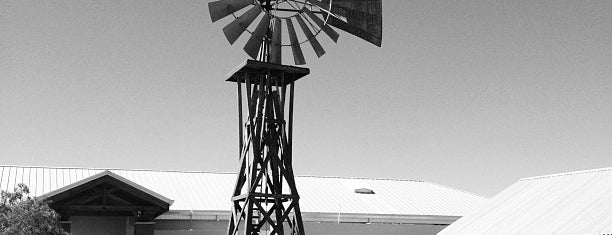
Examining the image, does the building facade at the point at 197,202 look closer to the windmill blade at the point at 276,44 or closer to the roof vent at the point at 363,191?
the roof vent at the point at 363,191

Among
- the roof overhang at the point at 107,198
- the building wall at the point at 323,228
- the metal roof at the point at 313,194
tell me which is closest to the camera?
the roof overhang at the point at 107,198

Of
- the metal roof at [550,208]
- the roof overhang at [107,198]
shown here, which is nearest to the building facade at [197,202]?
the roof overhang at [107,198]

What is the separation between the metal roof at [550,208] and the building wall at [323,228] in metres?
5.32

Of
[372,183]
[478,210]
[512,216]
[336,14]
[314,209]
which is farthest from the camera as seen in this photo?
[372,183]

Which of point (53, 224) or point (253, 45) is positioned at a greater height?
point (253, 45)

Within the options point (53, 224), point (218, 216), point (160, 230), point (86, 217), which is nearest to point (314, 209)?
point (218, 216)

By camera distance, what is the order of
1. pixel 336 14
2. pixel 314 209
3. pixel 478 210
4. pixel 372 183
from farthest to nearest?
pixel 372 183
pixel 314 209
pixel 478 210
pixel 336 14

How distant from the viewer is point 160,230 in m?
33.5

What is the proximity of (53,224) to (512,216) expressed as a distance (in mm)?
16426

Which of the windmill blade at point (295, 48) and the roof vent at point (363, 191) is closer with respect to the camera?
the windmill blade at point (295, 48)

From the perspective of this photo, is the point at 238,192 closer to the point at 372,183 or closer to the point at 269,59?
the point at 269,59

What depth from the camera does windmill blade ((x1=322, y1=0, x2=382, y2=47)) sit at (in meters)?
21.4

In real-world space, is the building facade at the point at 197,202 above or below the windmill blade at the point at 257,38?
below

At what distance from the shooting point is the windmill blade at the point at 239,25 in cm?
2125
